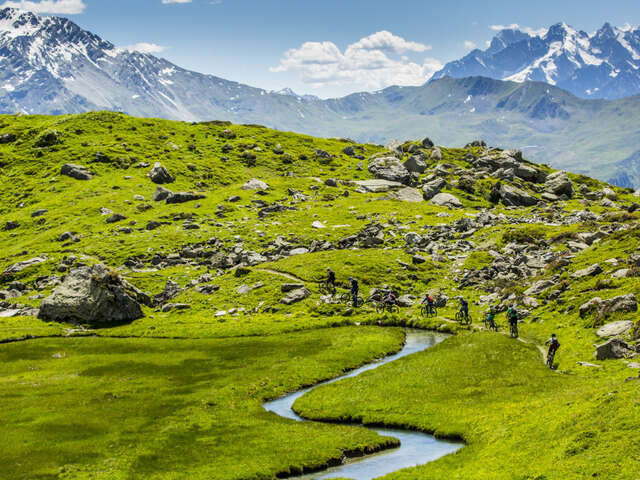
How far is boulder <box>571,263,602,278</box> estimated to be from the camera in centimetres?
6406

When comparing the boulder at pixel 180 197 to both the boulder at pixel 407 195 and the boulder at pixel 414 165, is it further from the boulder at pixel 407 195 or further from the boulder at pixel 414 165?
the boulder at pixel 414 165

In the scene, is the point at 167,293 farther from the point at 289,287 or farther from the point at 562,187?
the point at 562,187

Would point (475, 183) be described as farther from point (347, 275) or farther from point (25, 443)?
point (25, 443)

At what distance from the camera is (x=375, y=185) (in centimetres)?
16075

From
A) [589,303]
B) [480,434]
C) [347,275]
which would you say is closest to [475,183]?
[347,275]

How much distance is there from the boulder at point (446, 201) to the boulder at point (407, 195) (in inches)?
185

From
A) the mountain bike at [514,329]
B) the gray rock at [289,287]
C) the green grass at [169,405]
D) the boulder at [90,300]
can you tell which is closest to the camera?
the green grass at [169,405]

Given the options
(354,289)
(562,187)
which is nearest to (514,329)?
(354,289)

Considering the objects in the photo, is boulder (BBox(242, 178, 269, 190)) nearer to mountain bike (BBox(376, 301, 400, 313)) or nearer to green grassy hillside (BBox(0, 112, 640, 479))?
green grassy hillside (BBox(0, 112, 640, 479))

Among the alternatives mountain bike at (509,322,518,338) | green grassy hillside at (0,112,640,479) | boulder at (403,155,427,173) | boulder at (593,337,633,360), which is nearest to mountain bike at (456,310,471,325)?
green grassy hillside at (0,112,640,479)

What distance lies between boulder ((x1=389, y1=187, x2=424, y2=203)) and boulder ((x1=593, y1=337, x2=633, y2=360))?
10632 cm

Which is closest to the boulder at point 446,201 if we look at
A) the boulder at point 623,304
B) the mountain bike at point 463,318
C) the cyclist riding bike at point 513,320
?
the mountain bike at point 463,318

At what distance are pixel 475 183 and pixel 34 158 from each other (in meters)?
150

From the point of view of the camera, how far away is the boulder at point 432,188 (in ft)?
509
